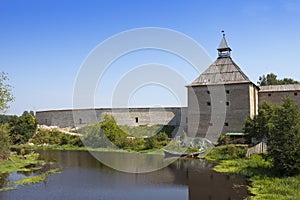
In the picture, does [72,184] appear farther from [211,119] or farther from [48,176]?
[211,119]

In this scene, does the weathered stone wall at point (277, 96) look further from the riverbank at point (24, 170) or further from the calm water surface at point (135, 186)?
the riverbank at point (24, 170)

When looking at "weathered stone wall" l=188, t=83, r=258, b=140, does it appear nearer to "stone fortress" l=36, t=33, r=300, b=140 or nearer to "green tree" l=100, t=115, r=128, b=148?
"stone fortress" l=36, t=33, r=300, b=140

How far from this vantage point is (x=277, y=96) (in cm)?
2608

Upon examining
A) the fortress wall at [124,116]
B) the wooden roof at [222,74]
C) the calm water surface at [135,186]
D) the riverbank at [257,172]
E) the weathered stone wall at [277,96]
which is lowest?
the calm water surface at [135,186]

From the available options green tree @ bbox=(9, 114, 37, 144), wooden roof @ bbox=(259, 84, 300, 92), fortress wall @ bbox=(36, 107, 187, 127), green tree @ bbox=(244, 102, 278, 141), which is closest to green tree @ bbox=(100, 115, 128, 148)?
fortress wall @ bbox=(36, 107, 187, 127)

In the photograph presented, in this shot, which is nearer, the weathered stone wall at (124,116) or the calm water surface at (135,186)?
the calm water surface at (135,186)

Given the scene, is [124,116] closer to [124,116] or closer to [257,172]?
[124,116]

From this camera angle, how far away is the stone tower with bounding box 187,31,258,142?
80.7 feet

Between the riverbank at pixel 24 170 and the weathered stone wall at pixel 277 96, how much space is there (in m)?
18.0

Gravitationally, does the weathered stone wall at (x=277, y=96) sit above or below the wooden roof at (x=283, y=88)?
below

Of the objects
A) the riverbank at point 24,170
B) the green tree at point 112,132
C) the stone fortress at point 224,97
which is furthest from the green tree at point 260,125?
the riverbank at point 24,170

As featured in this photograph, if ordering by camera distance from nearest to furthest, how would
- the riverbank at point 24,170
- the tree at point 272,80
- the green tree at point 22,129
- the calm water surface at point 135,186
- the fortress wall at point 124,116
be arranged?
1. the calm water surface at point 135,186
2. the riverbank at point 24,170
3. the green tree at point 22,129
4. the fortress wall at point 124,116
5. the tree at point 272,80

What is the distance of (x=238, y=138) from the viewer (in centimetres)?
2311

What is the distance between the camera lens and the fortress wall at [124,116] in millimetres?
30875
